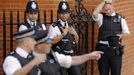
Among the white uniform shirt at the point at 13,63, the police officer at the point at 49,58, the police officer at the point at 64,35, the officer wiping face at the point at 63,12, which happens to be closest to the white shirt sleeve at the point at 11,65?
the white uniform shirt at the point at 13,63

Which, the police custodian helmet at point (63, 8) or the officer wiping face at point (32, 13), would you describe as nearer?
the officer wiping face at point (32, 13)

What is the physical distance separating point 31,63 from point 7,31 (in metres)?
4.41

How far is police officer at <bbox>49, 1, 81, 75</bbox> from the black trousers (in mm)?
900

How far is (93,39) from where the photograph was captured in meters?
9.02

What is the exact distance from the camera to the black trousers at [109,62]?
27.6 ft

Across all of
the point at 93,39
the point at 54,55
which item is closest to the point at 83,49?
the point at 93,39

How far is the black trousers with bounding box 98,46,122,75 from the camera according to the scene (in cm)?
840

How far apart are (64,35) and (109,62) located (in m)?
1.39

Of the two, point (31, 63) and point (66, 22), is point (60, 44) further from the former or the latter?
point (31, 63)

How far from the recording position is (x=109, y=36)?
8414 millimetres

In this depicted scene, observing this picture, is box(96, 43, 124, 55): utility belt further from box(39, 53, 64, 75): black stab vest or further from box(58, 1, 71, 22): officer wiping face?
box(39, 53, 64, 75): black stab vest

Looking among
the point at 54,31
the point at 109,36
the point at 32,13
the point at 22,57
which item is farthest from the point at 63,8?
the point at 22,57

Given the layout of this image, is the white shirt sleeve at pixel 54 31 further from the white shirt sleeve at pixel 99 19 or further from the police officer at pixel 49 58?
the police officer at pixel 49 58

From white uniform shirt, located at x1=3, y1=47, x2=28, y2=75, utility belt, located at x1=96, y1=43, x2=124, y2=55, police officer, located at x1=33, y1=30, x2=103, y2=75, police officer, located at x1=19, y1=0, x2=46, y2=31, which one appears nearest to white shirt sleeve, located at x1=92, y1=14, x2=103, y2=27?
utility belt, located at x1=96, y1=43, x2=124, y2=55
